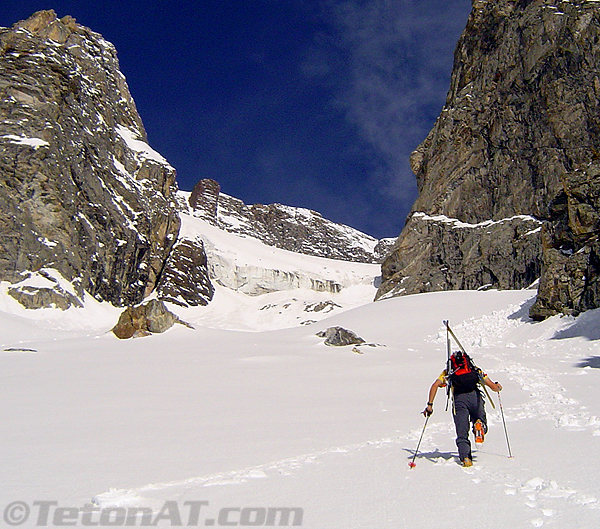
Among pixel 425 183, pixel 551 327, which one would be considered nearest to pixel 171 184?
pixel 425 183

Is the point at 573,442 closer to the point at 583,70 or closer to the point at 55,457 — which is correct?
the point at 55,457

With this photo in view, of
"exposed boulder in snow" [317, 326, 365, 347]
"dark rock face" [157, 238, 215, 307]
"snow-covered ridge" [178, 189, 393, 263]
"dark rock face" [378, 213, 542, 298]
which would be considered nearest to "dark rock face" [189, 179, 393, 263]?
"snow-covered ridge" [178, 189, 393, 263]

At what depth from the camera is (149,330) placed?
19547mm

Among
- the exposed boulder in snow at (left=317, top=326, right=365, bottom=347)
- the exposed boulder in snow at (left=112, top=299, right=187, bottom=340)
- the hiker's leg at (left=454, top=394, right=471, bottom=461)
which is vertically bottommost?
the hiker's leg at (left=454, top=394, right=471, bottom=461)

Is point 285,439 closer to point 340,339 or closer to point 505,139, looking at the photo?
point 340,339

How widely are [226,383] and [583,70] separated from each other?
45766 millimetres

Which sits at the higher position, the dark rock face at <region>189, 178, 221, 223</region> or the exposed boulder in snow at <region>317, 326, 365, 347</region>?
the dark rock face at <region>189, 178, 221, 223</region>

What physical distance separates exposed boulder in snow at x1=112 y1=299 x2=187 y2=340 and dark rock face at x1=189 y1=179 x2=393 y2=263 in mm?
133922

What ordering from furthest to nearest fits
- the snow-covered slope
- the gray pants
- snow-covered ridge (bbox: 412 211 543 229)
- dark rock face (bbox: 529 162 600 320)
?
1. the snow-covered slope
2. snow-covered ridge (bbox: 412 211 543 229)
3. dark rock face (bbox: 529 162 600 320)
4. the gray pants

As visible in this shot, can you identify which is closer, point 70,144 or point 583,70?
point 583,70

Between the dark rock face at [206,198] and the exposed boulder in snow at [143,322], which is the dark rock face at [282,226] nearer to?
the dark rock face at [206,198]

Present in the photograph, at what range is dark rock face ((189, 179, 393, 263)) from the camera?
161 m

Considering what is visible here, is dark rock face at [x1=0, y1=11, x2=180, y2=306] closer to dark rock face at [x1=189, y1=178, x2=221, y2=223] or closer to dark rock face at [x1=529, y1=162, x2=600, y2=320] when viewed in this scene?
dark rock face at [x1=529, y1=162, x2=600, y2=320]

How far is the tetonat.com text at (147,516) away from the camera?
3.02 m
